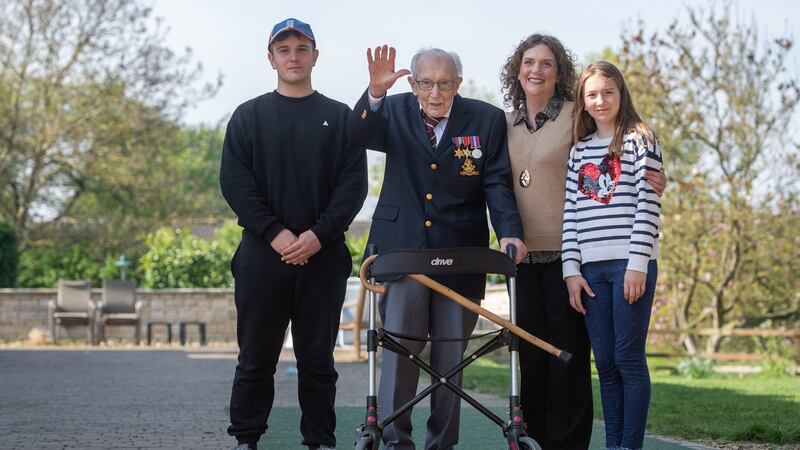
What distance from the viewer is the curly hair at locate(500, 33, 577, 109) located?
550 centimetres

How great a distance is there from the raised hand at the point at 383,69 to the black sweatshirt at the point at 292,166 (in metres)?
0.39

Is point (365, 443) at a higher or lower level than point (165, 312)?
higher

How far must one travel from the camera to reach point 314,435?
5504mm

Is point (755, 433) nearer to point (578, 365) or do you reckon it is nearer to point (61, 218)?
point (578, 365)

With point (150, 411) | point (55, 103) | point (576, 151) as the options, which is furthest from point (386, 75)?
point (55, 103)

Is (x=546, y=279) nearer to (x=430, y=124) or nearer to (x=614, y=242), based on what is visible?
(x=614, y=242)

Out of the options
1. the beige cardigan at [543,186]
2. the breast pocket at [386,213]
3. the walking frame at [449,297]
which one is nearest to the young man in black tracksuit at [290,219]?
the breast pocket at [386,213]

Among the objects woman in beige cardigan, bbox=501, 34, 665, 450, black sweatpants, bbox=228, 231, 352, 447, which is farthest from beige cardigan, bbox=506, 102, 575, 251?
black sweatpants, bbox=228, 231, 352, 447

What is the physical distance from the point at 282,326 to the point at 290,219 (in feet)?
1.55

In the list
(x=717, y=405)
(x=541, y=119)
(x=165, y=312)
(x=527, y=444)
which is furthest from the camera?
(x=165, y=312)

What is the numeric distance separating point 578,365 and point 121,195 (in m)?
27.2

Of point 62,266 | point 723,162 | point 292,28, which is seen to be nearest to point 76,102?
point 62,266

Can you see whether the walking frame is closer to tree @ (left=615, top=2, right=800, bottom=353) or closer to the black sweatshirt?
the black sweatshirt

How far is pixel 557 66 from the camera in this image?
18.1ft
